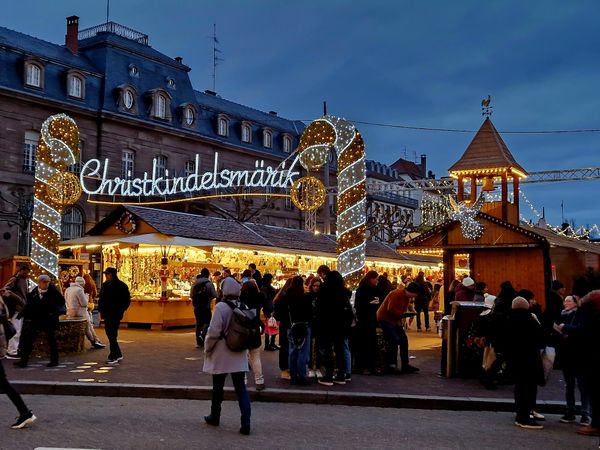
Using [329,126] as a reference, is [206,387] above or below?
below


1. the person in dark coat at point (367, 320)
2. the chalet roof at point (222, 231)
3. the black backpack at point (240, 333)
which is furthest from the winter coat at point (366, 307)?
the chalet roof at point (222, 231)

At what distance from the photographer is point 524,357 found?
762 centimetres

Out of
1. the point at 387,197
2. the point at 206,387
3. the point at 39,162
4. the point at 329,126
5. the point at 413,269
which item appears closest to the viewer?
the point at 206,387

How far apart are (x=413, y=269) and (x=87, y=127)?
19024 mm

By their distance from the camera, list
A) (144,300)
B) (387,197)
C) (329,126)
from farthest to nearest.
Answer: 1. (387,197)
2. (144,300)
3. (329,126)

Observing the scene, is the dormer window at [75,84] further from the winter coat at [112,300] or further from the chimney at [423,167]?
the chimney at [423,167]

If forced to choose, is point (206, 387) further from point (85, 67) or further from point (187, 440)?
point (85, 67)

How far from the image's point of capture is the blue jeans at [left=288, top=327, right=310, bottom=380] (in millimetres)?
9844

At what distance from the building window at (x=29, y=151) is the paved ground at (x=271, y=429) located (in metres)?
26.9

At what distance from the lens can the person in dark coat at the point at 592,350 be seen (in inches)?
283

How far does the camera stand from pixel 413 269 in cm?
3506

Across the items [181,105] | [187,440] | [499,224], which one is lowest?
[187,440]

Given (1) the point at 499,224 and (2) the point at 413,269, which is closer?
(1) the point at 499,224

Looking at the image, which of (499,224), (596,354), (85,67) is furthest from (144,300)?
(85,67)
